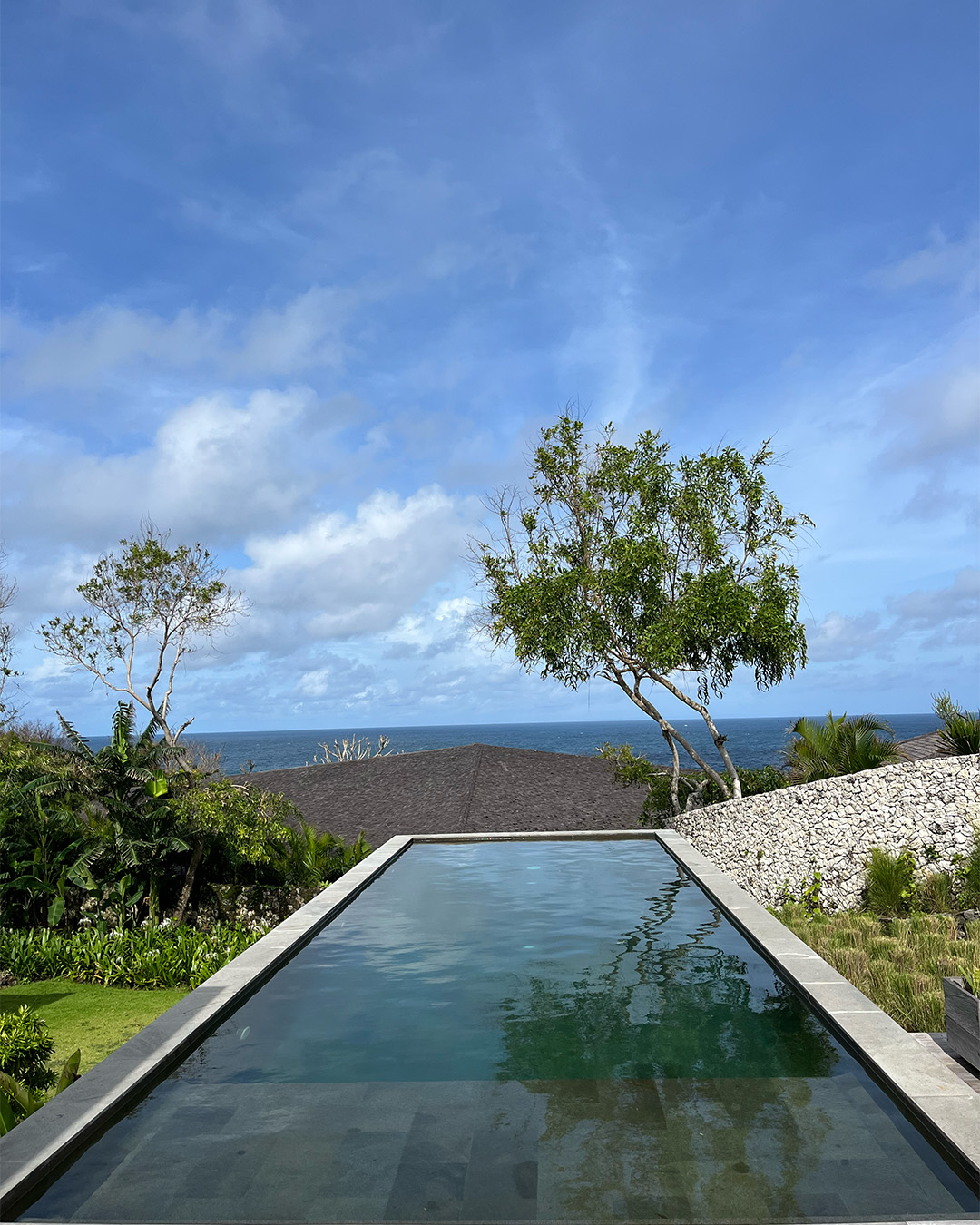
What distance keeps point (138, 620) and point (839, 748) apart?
1388 centimetres

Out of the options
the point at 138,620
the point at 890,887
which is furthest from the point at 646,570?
the point at 138,620

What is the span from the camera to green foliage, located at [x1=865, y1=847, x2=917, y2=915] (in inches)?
328

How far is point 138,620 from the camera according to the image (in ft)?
59.0

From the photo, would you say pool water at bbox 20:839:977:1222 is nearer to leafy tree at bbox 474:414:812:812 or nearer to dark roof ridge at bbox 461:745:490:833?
leafy tree at bbox 474:414:812:812

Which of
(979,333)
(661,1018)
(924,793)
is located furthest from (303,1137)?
(979,333)

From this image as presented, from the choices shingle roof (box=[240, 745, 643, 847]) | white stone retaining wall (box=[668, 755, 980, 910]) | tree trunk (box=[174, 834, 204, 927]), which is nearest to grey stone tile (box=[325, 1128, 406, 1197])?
tree trunk (box=[174, 834, 204, 927])

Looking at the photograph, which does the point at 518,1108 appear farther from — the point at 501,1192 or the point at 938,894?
the point at 938,894

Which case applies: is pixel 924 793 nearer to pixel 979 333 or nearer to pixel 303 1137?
pixel 979 333

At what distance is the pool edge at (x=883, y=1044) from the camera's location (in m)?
3.21

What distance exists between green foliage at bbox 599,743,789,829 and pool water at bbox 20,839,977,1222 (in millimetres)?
6192

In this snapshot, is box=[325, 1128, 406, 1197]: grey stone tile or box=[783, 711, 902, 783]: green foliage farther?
box=[783, 711, 902, 783]: green foliage

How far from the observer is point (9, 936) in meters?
7.59

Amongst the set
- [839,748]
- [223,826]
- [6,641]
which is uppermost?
[6,641]

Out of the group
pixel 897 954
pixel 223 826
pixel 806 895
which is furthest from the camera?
pixel 806 895
